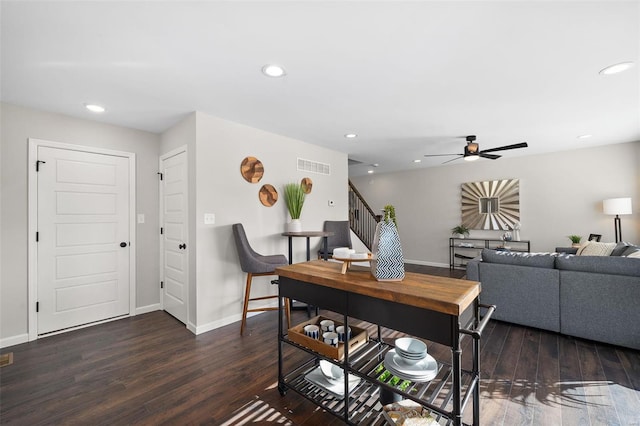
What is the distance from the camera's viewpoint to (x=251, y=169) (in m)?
3.54

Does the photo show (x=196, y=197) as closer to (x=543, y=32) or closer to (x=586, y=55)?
(x=543, y=32)

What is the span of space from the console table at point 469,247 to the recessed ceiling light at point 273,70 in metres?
5.51

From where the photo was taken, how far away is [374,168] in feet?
22.5

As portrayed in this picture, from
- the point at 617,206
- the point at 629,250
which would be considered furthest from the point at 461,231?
the point at 629,250

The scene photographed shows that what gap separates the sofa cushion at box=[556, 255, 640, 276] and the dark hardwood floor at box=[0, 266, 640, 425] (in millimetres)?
728

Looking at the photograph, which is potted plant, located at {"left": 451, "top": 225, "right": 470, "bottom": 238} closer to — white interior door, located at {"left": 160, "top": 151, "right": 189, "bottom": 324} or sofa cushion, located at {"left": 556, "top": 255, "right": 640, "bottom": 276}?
sofa cushion, located at {"left": 556, "top": 255, "right": 640, "bottom": 276}

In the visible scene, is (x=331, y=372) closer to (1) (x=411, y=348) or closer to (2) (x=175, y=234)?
(1) (x=411, y=348)

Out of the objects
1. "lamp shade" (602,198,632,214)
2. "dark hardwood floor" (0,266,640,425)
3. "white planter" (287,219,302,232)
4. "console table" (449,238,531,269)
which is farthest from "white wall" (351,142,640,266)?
"white planter" (287,219,302,232)

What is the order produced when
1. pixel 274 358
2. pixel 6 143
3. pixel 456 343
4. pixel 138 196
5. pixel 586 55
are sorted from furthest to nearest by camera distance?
pixel 138 196, pixel 6 143, pixel 274 358, pixel 586 55, pixel 456 343

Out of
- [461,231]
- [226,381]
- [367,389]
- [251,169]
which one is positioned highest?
[251,169]

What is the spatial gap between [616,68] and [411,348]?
2812mm

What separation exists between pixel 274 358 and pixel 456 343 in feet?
5.93

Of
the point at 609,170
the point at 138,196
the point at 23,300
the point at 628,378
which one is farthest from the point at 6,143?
the point at 609,170

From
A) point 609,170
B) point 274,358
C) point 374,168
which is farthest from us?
point 374,168
